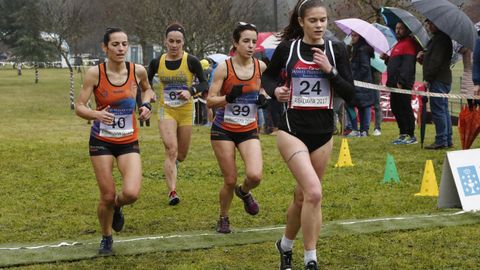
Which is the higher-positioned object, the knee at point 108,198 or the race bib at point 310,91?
the race bib at point 310,91

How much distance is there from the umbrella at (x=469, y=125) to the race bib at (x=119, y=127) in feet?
20.3

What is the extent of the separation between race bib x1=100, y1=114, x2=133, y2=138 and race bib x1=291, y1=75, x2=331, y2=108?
170 cm

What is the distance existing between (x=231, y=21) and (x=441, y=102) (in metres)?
27.9

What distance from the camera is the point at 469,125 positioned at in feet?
35.6

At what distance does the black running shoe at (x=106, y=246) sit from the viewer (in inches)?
246

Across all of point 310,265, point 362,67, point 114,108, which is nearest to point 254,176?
point 114,108

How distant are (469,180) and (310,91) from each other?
3.25 meters

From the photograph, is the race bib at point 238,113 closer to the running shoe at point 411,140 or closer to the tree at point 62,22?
the running shoe at point 411,140

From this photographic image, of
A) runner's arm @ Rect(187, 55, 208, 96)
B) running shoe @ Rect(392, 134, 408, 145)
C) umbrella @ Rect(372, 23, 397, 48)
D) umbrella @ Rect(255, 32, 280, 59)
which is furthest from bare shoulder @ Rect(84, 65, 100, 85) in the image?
umbrella @ Rect(255, 32, 280, 59)

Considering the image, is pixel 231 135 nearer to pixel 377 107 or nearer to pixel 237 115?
pixel 237 115

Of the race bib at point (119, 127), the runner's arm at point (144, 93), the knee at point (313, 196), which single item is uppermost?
the runner's arm at point (144, 93)

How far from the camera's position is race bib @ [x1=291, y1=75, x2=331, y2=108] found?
17.5 feet

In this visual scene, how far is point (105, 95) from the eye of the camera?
20.7ft

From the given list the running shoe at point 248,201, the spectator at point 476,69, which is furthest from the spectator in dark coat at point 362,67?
the running shoe at point 248,201
